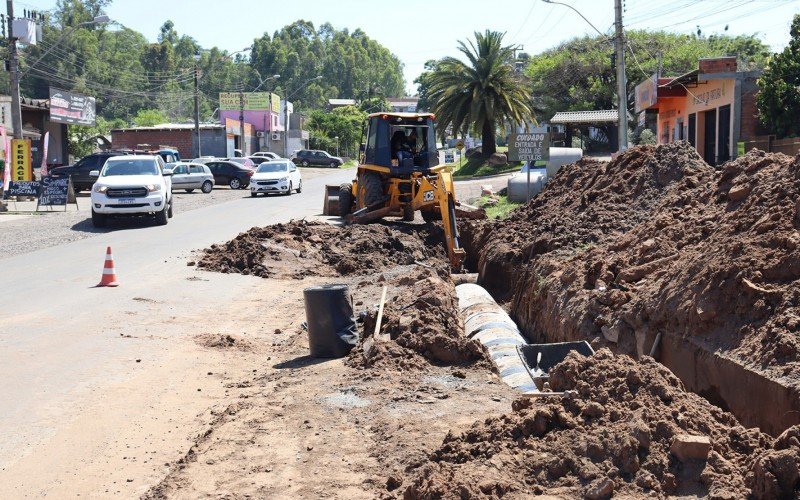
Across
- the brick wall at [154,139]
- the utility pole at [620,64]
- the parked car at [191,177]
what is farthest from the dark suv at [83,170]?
the brick wall at [154,139]

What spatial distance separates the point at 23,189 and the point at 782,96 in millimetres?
24770

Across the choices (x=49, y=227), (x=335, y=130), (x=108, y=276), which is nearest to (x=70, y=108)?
(x=49, y=227)

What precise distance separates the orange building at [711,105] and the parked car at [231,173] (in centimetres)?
2005

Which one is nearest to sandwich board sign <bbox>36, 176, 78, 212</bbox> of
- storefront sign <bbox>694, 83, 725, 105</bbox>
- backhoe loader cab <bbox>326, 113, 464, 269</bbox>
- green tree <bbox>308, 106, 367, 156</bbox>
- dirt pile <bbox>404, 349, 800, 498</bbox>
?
backhoe loader cab <bbox>326, 113, 464, 269</bbox>

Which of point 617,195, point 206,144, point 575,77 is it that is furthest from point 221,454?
point 206,144

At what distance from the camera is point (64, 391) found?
8.41 metres

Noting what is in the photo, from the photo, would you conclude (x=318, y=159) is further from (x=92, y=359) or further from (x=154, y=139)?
(x=92, y=359)

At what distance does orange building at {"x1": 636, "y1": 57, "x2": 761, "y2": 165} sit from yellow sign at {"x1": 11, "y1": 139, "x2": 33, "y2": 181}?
24.2 meters

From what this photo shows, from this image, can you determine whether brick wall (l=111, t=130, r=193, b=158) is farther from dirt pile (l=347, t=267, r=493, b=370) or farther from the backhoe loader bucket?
the backhoe loader bucket

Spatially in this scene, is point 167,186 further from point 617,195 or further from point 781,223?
point 781,223

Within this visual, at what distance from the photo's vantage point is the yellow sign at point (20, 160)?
3556cm

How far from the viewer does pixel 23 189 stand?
105 feet

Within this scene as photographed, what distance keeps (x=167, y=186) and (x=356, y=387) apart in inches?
775

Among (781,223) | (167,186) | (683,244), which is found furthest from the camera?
(167,186)
